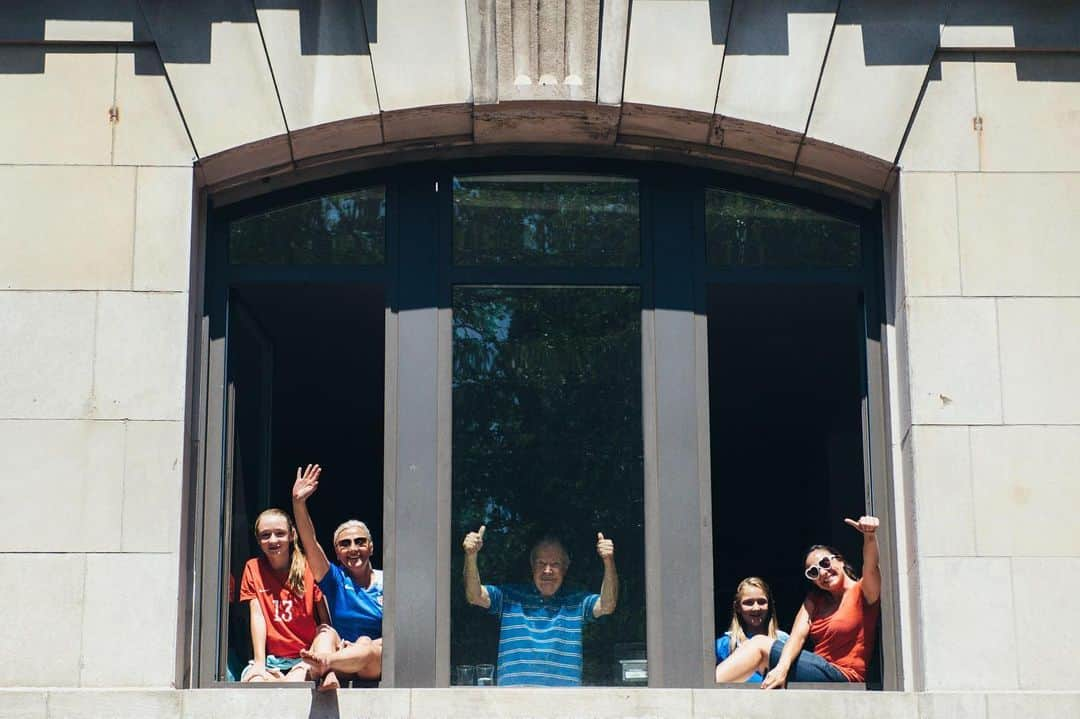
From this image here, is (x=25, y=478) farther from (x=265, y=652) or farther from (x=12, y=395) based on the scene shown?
(x=265, y=652)

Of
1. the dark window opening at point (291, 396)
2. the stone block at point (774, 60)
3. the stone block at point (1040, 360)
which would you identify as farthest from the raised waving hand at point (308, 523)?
the stone block at point (1040, 360)

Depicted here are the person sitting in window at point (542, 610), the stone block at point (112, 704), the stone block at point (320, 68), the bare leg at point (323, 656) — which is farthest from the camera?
the stone block at point (320, 68)

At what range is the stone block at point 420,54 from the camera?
12.0 meters

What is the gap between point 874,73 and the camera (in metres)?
12.1

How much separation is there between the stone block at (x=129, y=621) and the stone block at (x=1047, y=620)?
5.03m

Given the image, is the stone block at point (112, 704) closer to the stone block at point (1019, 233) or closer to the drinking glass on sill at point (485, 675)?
the drinking glass on sill at point (485, 675)

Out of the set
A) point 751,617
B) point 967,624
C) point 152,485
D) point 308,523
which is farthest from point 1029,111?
point 152,485

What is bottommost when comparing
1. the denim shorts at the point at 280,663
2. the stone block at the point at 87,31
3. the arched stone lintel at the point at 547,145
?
the denim shorts at the point at 280,663

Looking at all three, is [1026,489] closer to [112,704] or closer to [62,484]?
[112,704]

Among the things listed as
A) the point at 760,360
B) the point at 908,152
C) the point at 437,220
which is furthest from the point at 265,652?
the point at 760,360

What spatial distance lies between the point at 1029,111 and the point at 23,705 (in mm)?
7227

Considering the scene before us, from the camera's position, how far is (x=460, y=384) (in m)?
12.2

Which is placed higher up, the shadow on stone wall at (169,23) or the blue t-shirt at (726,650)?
the shadow on stone wall at (169,23)

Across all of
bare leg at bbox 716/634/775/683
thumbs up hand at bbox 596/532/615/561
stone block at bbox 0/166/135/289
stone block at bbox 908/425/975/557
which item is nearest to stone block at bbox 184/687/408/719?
thumbs up hand at bbox 596/532/615/561
